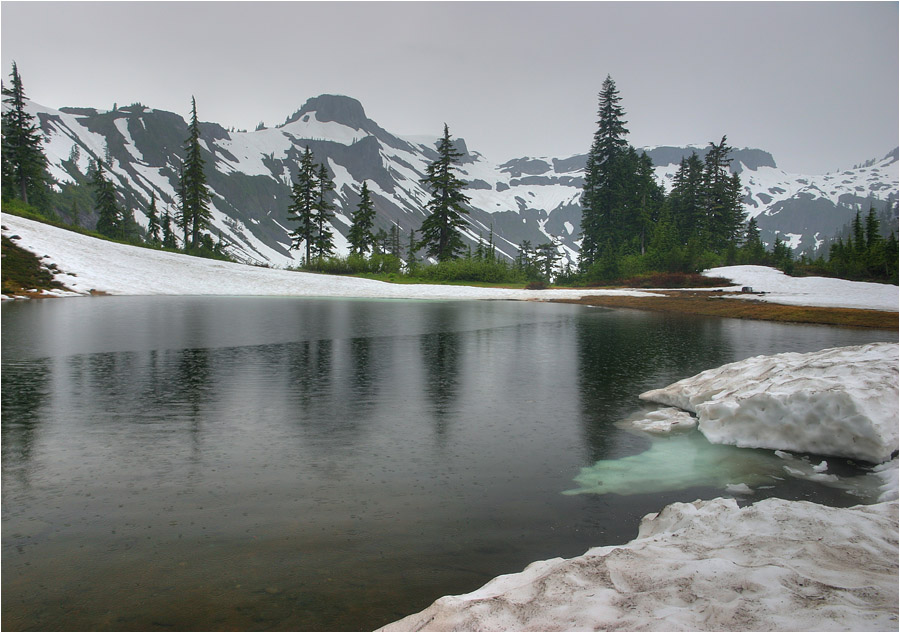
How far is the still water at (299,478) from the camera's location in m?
3.74

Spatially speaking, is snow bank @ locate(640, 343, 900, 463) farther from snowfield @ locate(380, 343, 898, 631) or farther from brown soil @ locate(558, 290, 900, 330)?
brown soil @ locate(558, 290, 900, 330)

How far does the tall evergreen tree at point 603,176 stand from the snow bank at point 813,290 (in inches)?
993

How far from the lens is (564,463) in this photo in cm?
639

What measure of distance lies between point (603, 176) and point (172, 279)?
1896 inches

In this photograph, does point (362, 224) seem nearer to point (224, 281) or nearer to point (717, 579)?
point (224, 281)

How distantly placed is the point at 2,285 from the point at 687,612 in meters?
37.8

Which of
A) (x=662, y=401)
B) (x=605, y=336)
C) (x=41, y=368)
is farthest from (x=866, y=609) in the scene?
(x=605, y=336)

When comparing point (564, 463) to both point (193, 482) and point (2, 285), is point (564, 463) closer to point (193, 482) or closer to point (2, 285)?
point (193, 482)

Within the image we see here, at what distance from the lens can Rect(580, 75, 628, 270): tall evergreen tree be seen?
6350cm

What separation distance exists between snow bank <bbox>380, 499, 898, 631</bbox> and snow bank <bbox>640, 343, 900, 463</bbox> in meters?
2.72

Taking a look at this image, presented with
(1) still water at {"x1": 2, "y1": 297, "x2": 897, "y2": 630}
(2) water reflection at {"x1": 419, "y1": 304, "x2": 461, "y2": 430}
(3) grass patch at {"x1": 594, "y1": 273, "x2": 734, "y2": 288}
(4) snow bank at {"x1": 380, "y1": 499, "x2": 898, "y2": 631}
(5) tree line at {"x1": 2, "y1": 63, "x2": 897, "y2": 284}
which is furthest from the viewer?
(5) tree line at {"x1": 2, "y1": 63, "x2": 897, "y2": 284}

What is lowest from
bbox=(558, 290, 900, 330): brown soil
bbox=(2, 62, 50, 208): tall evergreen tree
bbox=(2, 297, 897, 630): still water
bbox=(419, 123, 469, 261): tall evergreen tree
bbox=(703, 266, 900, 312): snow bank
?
bbox=(2, 297, 897, 630): still water

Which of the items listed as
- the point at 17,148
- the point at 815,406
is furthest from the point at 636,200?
the point at 17,148

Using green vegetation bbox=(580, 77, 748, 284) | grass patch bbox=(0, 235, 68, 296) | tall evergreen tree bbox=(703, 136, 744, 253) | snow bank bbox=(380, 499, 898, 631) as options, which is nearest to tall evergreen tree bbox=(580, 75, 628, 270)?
green vegetation bbox=(580, 77, 748, 284)
